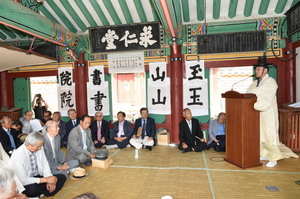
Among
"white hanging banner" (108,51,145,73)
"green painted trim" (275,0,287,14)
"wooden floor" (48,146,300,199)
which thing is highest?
"green painted trim" (275,0,287,14)

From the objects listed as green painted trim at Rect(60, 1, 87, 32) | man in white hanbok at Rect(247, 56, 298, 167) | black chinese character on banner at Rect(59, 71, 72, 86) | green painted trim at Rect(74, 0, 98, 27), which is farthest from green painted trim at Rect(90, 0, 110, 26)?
man in white hanbok at Rect(247, 56, 298, 167)

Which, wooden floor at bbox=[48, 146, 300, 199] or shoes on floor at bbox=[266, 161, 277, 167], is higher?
shoes on floor at bbox=[266, 161, 277, 167]

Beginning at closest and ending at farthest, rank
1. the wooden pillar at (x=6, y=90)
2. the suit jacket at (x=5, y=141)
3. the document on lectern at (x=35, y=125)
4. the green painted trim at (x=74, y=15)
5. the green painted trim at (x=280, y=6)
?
the suit jacket at (x=5, y=141), the green painted trim at (x=280, y=6), the green painted trim at (x=74, y=15), the document on lectern at (x=35, y=125), the wooden pillar at (x=6, y=90)

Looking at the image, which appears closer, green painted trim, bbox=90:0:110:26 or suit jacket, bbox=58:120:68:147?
green painted trim, bbox=90:0:110:26

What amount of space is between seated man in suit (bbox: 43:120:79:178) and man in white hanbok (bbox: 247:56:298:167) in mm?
3599

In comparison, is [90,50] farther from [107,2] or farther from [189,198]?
[189,198]

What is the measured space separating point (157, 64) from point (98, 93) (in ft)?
6.88

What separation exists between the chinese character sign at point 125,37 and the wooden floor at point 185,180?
3264 mm

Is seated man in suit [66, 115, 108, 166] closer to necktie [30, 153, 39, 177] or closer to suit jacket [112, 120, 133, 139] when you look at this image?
necktie [30, 153, 39, 177]

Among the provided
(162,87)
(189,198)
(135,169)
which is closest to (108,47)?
(162,87)

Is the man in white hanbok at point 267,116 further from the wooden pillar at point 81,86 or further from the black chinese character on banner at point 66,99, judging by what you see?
the black chinese character on banner at point 66,99

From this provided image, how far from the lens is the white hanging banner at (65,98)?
6887mm

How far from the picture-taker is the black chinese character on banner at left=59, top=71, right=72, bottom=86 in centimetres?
691

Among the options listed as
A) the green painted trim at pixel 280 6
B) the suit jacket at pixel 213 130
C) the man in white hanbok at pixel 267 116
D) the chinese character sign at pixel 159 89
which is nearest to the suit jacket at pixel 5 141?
the chinese character sign at pixel 159 89
